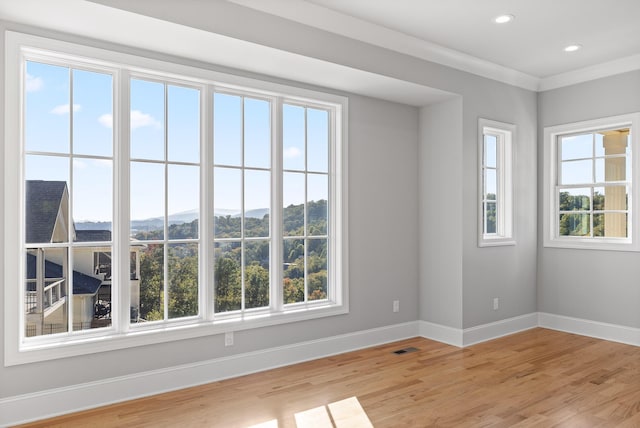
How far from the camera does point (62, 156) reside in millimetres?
3104

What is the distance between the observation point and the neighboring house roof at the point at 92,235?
318 centimetres

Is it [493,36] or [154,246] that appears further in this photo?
[493,36]

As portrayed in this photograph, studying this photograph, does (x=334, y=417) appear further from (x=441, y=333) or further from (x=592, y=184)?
(x=592, y=184)

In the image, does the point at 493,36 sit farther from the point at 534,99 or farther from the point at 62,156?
→ the point at 62,156

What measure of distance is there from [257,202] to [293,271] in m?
0.72

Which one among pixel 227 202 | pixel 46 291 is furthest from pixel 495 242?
pixel 46 291

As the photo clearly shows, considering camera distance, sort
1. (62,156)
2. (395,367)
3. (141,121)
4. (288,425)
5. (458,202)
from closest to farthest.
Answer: (288,425), (62,156), (141,121), (395,367), (458,202)

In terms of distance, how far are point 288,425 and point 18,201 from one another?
7.18 feet

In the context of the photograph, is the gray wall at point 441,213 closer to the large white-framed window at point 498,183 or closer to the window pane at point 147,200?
the large white-framed window at point 498,183

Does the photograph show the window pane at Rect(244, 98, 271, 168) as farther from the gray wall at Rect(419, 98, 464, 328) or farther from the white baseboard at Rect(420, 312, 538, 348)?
the white baseboard at Rect(420, 312, 538, 348)

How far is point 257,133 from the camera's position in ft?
13.0

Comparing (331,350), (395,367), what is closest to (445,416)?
(395,367)

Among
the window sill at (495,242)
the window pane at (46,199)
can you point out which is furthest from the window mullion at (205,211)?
the window sill at (495,242)

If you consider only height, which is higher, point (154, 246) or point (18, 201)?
point (18, 201)
